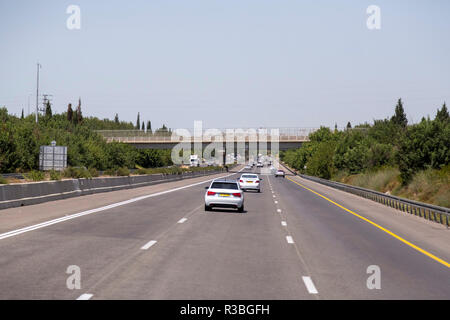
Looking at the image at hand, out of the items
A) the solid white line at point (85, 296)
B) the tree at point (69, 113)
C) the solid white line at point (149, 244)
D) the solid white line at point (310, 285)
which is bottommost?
the solid white line at point (149, 244)

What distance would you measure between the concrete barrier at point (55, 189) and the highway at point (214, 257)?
1.99m

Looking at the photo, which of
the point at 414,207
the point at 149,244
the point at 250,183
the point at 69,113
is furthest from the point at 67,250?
the point at 69,113

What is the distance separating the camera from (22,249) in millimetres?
13031

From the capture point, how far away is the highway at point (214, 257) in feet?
30.2

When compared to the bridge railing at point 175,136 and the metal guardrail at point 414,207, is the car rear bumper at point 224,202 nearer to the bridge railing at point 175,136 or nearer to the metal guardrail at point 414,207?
the metal guardrail at point 414,207

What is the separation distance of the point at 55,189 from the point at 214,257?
19.8 metres

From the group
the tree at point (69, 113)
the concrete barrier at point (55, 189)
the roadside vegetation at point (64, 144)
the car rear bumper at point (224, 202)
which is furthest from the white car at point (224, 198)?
the tree at point (69, 113)

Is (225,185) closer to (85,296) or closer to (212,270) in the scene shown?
(212,270)

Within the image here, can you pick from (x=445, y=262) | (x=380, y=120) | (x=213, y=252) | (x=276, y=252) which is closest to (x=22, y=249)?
(x=213, y=252)

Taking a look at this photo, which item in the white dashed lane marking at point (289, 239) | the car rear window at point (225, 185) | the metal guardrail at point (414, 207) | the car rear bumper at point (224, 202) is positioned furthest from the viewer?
the car rear window at point (225, 185)

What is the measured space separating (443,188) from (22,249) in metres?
26.8

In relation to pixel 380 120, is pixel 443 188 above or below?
below

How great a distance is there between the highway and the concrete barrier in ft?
6.53
